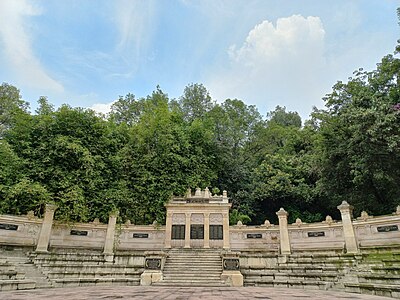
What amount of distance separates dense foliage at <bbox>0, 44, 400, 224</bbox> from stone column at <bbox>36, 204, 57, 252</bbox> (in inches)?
18.4

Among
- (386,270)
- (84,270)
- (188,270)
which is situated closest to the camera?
(386,270)

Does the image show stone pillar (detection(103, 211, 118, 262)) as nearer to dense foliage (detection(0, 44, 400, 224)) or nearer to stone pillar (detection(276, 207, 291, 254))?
dense foliage (detection(0, 44, 400, 224))

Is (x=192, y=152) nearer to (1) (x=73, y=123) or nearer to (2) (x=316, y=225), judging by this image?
(1) (x=73, y=123)

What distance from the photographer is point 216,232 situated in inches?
725

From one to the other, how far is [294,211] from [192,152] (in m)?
11.0

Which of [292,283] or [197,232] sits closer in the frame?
[292,283]

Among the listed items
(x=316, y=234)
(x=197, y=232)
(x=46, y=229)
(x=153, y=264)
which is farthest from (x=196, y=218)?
(x=46, y=229)

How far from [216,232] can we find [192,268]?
4.81 m

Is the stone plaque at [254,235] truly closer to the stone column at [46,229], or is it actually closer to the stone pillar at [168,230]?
the stone pillar at [168,230]

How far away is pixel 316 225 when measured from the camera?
1638cm

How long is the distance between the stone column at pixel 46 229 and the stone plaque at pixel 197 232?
27.5ft

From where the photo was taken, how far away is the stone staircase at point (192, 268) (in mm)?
11859

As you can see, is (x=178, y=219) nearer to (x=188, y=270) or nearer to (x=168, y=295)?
(x=188, y=270)

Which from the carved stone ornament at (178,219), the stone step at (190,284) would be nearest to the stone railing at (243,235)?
the carved stone ornament at (178,219)
